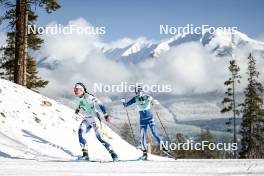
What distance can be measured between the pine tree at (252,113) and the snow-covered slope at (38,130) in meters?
24.8

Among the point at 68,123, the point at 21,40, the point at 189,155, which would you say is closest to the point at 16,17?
the point at 21,40

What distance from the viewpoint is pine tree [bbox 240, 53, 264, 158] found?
43781 mm

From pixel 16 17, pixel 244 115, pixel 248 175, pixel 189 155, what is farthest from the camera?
pixel 189 155

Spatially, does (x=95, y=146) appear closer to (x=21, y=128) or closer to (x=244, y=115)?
(x=21, y=128)

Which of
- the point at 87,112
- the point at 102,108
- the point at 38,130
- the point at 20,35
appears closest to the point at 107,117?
the point at 102,108

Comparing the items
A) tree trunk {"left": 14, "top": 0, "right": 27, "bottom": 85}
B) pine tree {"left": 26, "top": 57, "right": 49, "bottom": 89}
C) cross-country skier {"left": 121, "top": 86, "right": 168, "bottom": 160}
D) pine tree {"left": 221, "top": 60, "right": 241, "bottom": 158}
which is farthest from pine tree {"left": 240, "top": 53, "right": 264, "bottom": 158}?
cross-country skier {"left": 121, "top": 86, "right": 168, "bottom": 160}

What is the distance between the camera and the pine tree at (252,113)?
43.8 m

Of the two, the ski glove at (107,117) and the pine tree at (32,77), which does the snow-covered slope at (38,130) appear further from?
the pine tree at (32,77)

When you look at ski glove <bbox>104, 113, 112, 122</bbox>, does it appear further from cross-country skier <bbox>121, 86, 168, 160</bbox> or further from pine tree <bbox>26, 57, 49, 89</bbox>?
pine tree <bbox>26, 57, 49, 89</bbox>

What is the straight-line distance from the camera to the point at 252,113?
144ft

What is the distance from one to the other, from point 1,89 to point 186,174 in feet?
40.7

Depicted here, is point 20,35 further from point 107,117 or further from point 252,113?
point 252,113

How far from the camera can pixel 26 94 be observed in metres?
20.2

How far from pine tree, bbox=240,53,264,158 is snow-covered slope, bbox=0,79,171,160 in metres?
24.8
